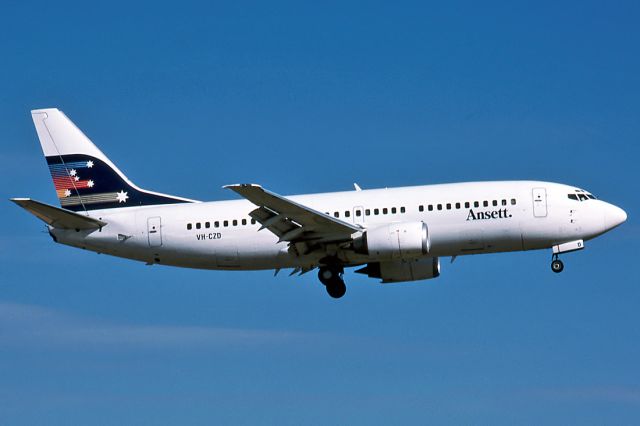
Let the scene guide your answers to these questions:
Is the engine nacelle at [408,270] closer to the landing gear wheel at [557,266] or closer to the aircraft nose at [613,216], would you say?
the landing gear wheel at [557,266]

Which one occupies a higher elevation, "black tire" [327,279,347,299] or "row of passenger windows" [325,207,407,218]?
"row of passenger windows" [325,207,407,218]

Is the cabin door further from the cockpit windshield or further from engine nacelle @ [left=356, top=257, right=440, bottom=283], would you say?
the cockpit windshield

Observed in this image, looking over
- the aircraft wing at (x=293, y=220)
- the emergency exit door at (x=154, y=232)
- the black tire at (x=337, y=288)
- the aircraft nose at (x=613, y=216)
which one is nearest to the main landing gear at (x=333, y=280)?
the black tire at (x=337, y=288)

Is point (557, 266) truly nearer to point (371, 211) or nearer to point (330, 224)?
point (371, 211)

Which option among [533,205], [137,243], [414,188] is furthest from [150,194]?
[533,205]

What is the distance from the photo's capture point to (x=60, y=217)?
55.8 m

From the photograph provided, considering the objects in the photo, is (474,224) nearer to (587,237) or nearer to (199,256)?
(587,237)

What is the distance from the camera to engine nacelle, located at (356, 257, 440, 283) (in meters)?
56.8

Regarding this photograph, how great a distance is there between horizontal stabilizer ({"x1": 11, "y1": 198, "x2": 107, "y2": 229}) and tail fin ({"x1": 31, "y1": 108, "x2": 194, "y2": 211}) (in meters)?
2.22

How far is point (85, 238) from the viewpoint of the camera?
186ft

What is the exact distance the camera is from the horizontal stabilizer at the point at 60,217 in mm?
54406

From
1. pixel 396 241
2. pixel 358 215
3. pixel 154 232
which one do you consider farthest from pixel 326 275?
pixel 154 232

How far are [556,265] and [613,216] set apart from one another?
11.0 ft

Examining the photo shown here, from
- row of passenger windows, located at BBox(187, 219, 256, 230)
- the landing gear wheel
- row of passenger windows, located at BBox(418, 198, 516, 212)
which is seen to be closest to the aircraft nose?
the landing gear wheel
